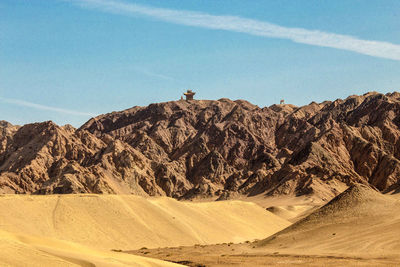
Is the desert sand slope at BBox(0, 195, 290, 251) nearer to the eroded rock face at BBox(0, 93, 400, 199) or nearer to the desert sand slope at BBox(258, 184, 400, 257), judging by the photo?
the desert sand slope at BBox(258, 184, 400, 257)

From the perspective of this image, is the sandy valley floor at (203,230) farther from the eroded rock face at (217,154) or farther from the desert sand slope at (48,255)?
the eroded rock face at (217,154)

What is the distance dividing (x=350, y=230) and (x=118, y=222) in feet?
66.9

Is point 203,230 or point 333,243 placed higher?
point 333,243

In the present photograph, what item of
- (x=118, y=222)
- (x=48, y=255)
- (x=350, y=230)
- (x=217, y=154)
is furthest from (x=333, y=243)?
(x=217, y=154)

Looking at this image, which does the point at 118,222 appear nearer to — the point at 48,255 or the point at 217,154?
the point at 48,255

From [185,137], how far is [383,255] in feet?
471

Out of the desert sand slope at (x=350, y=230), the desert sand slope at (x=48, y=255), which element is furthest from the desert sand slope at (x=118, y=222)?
the desert sand slope at (x=48, y=255)

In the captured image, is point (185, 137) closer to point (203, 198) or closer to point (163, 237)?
point (203, 198)

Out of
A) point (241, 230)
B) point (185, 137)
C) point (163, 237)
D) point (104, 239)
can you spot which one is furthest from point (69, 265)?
point (185, 137)

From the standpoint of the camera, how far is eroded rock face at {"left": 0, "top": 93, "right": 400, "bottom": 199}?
129 meters

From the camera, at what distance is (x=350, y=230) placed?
4512 centimetres

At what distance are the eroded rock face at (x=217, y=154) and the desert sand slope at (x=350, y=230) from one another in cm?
6920

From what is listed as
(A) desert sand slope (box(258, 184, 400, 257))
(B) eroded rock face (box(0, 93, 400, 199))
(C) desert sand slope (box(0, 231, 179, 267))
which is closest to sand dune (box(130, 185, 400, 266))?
(A) desert sand slope (box(258, 184, 400, 257))

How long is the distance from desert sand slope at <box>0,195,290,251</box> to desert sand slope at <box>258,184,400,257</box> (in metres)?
9.79
